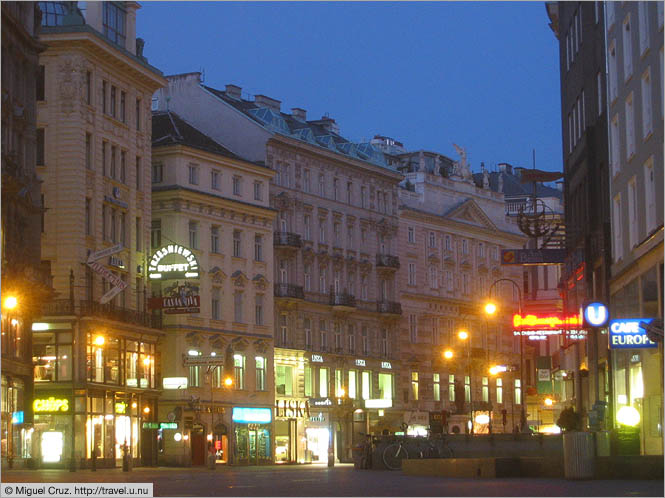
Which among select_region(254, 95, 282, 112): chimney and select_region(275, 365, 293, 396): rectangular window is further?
select_region(254, 95, 282, 112): chimney

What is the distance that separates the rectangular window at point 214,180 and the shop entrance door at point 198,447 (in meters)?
14.5

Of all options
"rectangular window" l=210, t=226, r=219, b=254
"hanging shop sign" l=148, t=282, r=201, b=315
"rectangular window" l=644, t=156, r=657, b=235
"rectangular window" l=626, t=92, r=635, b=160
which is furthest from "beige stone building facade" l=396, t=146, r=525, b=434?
"rectangular window" l=644, t=156, r=657, b=235

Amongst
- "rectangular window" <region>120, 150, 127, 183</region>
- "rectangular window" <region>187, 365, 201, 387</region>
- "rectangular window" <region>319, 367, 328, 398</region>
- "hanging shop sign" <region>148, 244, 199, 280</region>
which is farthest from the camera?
"rectangular window" <region>319, 367, 328, 398</region>

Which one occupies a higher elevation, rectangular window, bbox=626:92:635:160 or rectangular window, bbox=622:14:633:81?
rectangular window, bbox=622:14:633:81

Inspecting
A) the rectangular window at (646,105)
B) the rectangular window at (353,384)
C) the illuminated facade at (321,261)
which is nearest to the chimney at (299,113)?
the illuminated facade at (321,261)

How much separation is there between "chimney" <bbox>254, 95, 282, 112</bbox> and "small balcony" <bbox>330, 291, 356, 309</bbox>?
44.2 feet

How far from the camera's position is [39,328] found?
7138cm

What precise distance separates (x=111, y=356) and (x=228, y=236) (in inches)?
640

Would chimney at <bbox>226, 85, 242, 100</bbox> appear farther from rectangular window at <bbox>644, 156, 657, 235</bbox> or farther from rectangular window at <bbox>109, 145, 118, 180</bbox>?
rectangular window at <bbox>644, 156, 657, 235</bbox>

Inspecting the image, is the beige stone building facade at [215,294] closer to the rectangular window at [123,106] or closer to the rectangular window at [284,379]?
the rectangular window at [284,379]

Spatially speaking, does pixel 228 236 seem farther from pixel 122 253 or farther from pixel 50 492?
pixel 50 492

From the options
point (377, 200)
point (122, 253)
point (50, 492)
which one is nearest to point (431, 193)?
point (377, 200)

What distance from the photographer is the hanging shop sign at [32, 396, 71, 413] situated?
71.7 meters

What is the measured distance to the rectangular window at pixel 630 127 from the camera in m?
50.7
